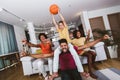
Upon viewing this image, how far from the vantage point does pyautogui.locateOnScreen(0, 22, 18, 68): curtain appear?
7333 mm

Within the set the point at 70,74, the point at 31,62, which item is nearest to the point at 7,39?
the point at 31,62

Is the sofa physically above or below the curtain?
below

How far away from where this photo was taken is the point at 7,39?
801 cm

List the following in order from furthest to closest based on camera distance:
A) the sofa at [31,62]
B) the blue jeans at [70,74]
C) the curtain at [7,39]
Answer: the curtain at [7,39] → the sofa at [31,62] → the blue jeans at [70,74]

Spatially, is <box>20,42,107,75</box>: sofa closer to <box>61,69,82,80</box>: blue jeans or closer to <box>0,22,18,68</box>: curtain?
<box>61,69,82,80</box>: blue jeans

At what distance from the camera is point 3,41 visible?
7.47 meters

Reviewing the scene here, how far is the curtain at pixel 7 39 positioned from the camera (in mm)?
7333

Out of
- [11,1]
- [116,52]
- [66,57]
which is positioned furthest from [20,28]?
[66,57]

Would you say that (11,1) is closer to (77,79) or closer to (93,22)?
(77,79)

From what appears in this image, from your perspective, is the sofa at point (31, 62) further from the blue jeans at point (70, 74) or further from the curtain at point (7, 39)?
the curtain at point (7, 39)

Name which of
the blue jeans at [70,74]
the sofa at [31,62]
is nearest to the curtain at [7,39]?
the sofa at [31,62]

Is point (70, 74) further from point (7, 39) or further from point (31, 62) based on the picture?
point (7, 39)

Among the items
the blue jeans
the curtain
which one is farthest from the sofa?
the curtain

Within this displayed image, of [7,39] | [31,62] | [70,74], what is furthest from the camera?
[7,39]
